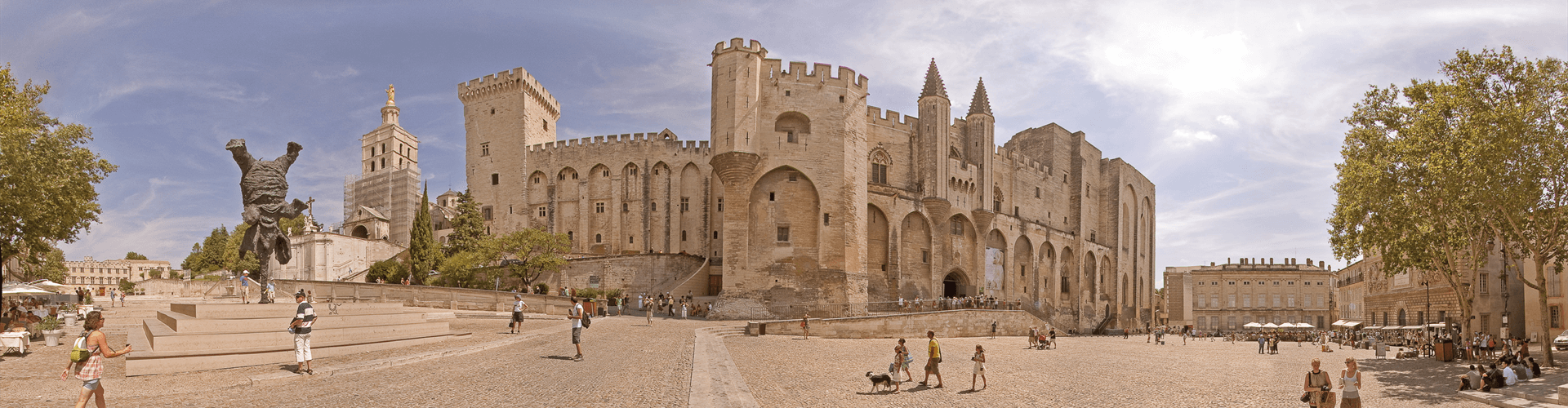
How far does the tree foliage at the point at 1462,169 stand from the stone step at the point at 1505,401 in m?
5.46

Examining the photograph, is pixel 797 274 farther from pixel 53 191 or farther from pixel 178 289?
pixel 178 289

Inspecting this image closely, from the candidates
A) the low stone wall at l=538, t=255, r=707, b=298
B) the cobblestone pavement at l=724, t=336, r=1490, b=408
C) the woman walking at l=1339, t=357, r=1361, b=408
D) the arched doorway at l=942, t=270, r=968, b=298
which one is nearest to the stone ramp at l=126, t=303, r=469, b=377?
the cobblestone pavement at l=724, t=336, r=1490, b=408

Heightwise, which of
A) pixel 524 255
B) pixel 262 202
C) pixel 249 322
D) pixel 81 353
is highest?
pixel 262 202

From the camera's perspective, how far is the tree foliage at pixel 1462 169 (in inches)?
712

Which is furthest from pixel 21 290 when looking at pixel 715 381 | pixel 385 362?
pixel 715 381

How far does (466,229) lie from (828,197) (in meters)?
22.6

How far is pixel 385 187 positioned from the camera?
68.1m

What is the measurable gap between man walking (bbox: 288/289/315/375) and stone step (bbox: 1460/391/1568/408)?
18.6 m

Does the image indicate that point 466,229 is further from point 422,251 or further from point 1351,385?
point 1351,385

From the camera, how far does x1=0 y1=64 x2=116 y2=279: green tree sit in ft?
61.9

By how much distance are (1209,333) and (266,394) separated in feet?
221

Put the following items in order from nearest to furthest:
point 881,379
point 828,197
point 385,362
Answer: point 881,379, point 385,362, point 828,197

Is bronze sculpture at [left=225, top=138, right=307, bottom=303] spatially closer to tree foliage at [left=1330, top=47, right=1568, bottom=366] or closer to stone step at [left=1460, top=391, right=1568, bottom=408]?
stone step at [left=1460, top=391, right=1568, bottom=408]

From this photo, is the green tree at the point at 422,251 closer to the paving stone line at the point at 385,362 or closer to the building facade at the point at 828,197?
the building facade at the point at 828,197
